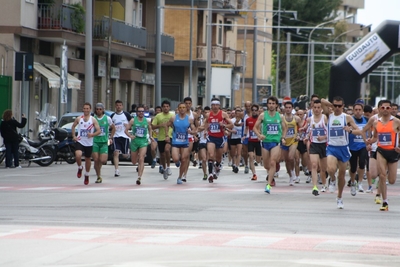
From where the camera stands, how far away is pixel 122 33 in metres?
48.9

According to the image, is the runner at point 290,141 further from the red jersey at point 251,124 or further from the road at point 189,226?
the red jersey at point 251,124

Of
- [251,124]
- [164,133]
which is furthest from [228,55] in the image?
[164,133]

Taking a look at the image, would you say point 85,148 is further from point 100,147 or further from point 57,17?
point 57,17

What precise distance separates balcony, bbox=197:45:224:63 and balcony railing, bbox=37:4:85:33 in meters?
23.2

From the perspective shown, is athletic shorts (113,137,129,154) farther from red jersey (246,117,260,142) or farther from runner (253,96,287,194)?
runner (253,96,287,194)

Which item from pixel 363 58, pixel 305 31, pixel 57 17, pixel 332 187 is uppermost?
pixel 305 31

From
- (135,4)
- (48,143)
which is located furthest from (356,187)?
(135,4)

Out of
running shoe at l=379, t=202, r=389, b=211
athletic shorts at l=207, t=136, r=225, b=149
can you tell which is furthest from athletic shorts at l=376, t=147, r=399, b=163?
athletic shorts at l=207, t=136, r=225, b=149

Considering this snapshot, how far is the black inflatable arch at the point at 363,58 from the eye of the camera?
39531 millimetres

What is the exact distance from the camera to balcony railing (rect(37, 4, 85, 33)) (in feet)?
137

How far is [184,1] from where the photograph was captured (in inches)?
2489

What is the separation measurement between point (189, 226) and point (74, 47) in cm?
3159

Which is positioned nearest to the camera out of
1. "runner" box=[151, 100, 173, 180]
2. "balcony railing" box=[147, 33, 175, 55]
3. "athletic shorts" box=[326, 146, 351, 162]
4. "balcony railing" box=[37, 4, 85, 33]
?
"athletic shorts" box=[326, 146, 351, 162]

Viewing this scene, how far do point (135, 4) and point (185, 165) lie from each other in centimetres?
3175
